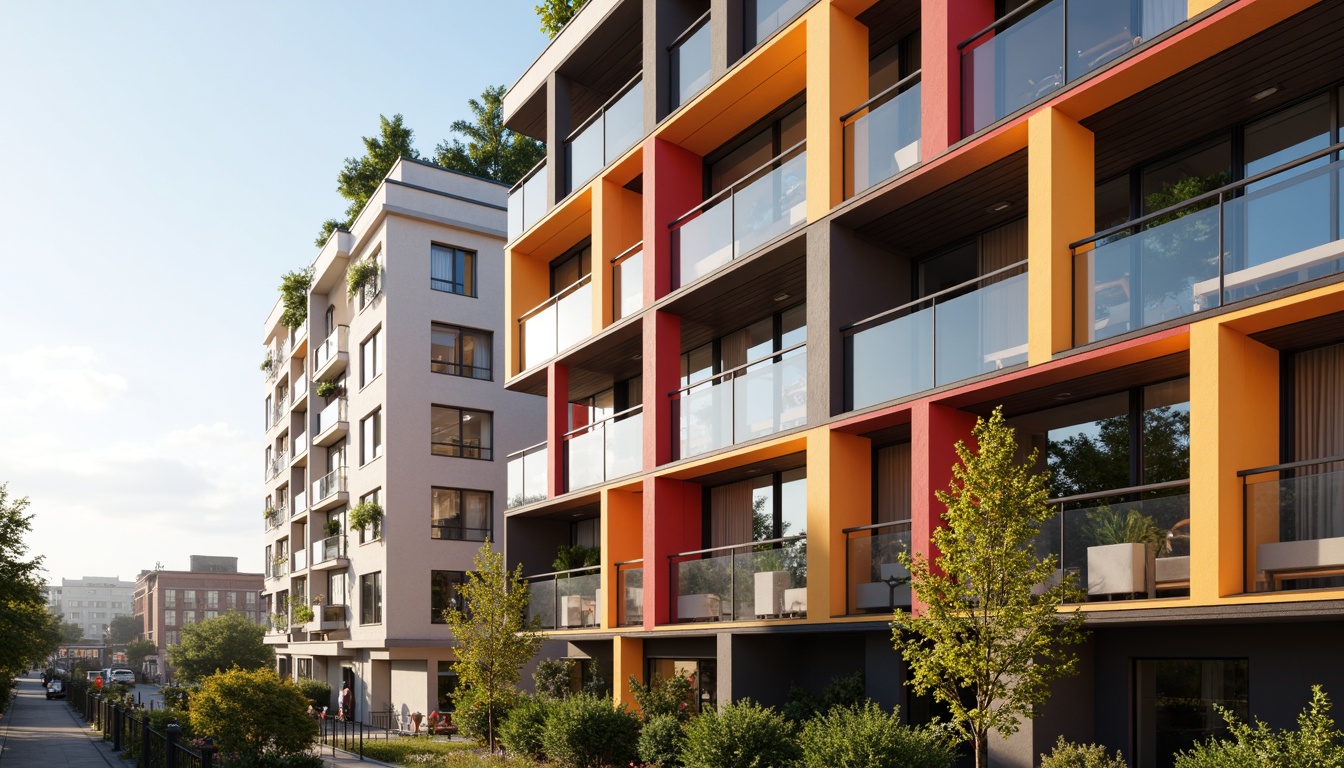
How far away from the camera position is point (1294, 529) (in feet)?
39.0

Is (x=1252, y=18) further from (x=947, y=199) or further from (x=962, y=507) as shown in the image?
(x=962, y=507)

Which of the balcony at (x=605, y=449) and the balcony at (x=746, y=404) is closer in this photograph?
the balcony at (x=746, y=404)

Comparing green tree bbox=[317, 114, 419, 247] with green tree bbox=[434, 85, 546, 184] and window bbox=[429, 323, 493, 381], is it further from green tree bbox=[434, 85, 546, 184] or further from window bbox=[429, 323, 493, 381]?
window bbox=[429, 323, 493, 381]

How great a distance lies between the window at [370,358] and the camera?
4137 cm

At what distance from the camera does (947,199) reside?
16766 millimetres

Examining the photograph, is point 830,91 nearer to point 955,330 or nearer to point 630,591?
point 955,330

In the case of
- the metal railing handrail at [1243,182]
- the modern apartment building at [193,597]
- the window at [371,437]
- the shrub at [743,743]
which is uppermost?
the metal railing handrail at [1243,182]

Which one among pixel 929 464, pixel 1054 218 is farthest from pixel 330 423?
pixel 1054 218

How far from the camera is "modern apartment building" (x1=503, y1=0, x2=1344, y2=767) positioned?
12.4 metres

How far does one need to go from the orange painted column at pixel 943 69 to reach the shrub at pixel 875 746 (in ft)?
25.5

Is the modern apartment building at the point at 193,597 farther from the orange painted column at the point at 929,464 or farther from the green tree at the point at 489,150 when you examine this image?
the orange painted column at the point at 929,464

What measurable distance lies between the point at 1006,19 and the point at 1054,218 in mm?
3016

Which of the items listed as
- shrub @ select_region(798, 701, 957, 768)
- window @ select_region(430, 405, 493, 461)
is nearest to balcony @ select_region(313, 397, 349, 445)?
window @ select_region(430, 405, 493, 461)

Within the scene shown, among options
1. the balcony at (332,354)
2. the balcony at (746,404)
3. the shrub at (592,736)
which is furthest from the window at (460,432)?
the shrub at (592,736)
